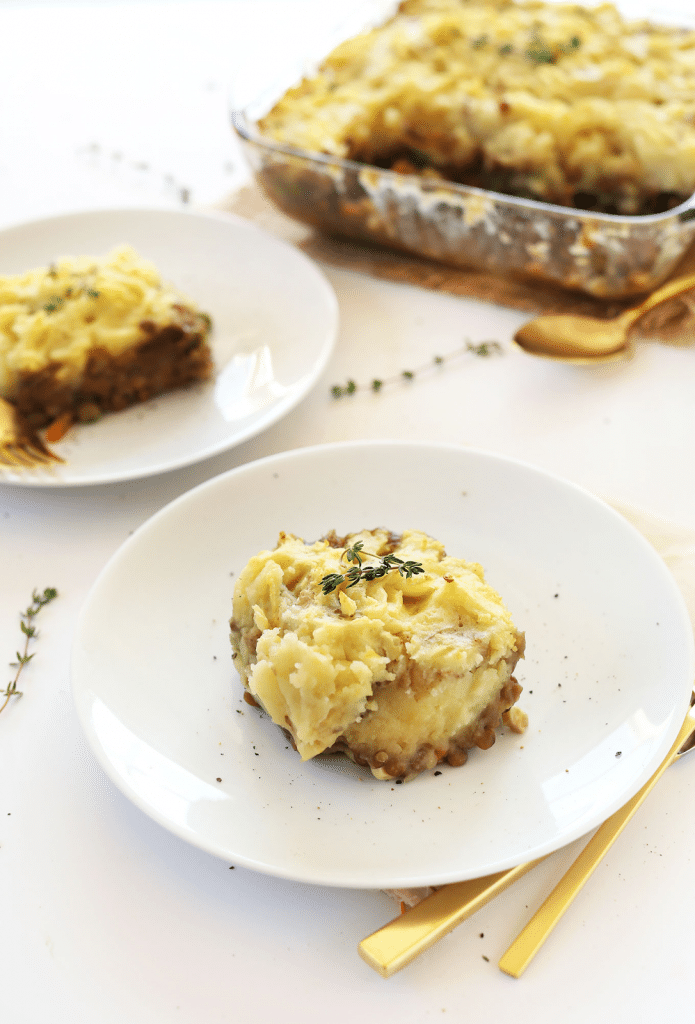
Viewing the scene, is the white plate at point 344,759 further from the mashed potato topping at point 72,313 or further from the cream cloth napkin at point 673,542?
the mashed potato topping at point 72,313

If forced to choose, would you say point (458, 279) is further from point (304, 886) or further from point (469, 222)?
point (304, 886)

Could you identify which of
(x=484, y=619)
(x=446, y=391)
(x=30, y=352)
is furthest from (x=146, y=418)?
(x=484, y=619)

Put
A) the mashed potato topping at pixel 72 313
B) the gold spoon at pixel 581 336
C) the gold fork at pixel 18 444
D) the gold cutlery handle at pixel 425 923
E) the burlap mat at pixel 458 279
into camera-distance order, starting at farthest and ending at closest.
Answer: the burlap mat at pixel 458 279 → the gold spoon at pixel 581 336 → the mashed potato topping at pixel 72 313 → the gold fork at pixel 18 444 → the gold cutlery handle at pixel 425 923

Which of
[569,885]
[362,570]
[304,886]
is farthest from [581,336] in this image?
[304,886]

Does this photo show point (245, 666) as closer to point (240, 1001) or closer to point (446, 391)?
point (240, 1001)

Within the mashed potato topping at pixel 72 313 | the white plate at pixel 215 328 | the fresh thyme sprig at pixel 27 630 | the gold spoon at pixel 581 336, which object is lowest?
the gold spoon at pixel 581 336

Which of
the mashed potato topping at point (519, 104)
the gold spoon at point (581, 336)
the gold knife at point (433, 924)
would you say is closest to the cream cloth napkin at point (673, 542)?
the gold spoon at point (581, 336)
